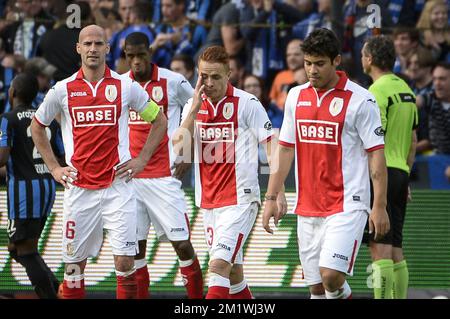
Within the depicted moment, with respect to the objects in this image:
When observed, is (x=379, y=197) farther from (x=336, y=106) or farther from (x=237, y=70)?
(x=237, y=70)

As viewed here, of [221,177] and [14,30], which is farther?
[14,30]

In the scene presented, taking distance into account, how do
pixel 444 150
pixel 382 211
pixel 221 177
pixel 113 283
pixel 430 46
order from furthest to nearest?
pixel 430 46 < pixel 444 150 < pixel 113 283 < pixel 221 177 < pixel 382 211

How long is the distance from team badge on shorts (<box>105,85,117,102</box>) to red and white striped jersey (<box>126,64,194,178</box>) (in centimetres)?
125

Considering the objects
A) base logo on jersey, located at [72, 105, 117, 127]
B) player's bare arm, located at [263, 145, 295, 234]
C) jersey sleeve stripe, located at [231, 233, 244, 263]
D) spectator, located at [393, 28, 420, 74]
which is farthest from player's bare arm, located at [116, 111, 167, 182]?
spectator, located at [393, 28, 420, 74]

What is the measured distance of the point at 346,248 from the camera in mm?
9531

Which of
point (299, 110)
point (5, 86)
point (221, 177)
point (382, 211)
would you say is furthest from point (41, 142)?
point (5, 86)

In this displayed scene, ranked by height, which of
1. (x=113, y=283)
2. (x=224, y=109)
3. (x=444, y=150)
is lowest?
(x=113, y=283)

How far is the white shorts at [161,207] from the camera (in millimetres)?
11703

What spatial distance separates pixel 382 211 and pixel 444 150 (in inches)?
196

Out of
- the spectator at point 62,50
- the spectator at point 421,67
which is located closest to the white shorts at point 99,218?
the spectator at point 62,50

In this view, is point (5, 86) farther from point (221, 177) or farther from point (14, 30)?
point (221, 177)

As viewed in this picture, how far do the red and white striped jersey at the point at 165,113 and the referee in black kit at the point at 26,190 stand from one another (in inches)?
43.3

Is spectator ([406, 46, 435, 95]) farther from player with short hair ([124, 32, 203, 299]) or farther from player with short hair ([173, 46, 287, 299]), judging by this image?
player with short hair ([173, 46, 287, 299])

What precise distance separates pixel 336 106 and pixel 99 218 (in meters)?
2.41
